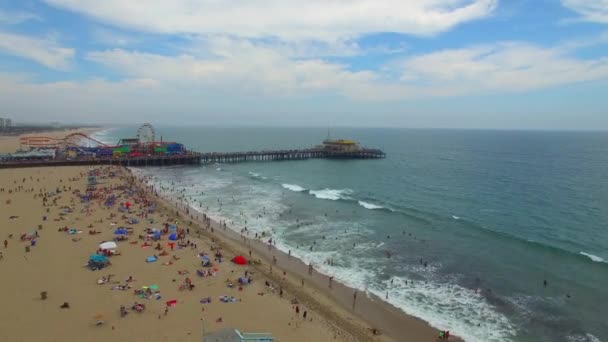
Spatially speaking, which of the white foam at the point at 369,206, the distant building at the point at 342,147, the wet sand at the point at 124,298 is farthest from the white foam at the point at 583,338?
the distant building at the point at 342,147

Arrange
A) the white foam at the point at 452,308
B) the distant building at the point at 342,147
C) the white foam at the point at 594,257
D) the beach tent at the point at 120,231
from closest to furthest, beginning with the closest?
the white foam at the point at 452,308, the white foam at the point at 594,257, the beach tent at the point at 120,231, the distant building at the point at 342,147

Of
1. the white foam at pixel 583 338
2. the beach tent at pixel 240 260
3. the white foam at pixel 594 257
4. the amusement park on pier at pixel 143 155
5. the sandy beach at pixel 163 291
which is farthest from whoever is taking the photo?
the amusement park on pier at pixel 143 155

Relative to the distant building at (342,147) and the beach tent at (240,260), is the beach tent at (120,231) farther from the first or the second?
the distant building at (342,147)

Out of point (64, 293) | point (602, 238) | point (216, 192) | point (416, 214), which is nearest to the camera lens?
point (64, 293)

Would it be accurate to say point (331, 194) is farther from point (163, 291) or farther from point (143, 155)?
point (143, 155)

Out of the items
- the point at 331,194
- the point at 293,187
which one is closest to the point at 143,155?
the point at 293,187

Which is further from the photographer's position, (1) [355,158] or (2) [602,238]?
(1) [355,158]

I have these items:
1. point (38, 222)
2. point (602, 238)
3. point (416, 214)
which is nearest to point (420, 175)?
point (416, 214)

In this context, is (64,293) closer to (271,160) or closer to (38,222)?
(38,222)
